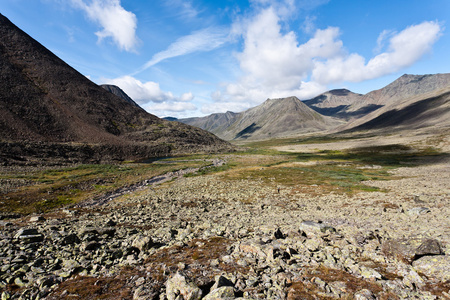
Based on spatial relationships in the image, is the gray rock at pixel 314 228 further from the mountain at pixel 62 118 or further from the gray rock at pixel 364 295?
the mountain at pixel 62 118

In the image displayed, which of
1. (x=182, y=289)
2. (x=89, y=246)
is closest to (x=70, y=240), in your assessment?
(x=89, y=246)

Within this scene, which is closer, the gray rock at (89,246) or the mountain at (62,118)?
the gray rock at (89,246)

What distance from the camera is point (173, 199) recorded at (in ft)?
94.3

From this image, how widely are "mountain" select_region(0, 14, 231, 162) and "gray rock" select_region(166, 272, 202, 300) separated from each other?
75.2 meters

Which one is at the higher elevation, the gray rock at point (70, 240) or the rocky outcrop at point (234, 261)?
the gray rock at point (70, 240)

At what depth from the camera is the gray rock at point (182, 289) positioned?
296 inches

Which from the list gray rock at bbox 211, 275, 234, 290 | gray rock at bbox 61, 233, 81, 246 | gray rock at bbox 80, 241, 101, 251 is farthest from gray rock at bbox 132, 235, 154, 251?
gray rock at bbox 211, 275, 234, 290

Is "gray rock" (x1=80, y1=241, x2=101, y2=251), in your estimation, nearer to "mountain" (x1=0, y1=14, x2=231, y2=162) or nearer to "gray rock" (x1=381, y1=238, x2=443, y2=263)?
"gray rock" (x1=381, y1=238, x2=443, y2=263)

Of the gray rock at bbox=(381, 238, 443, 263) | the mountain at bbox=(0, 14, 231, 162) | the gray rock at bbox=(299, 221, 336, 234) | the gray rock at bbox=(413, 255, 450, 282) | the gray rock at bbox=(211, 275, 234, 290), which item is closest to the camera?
the gray rock at bbox=(211, 275, 234, 290)

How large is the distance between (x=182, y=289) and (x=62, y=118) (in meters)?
133

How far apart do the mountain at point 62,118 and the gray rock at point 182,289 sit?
2962 inches

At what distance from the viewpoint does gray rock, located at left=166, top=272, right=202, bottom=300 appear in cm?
752

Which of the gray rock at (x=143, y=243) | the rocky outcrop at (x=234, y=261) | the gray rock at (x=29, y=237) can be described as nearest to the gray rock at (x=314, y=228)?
the rocky outcrop at (x=234, y=261)

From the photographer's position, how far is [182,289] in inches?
308
